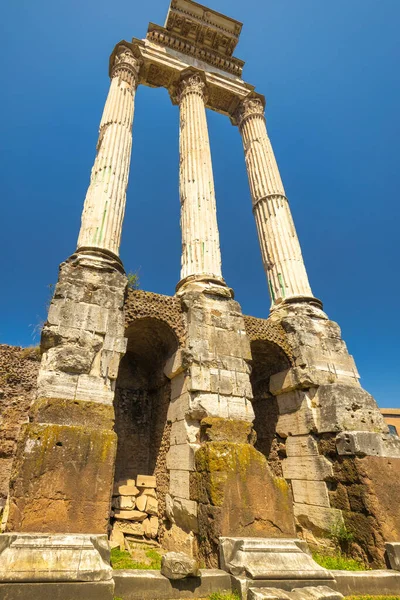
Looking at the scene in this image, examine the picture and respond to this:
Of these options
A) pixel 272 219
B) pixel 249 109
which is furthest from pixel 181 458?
pixel 249 109

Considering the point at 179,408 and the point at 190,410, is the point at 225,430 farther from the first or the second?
the point at 179,408

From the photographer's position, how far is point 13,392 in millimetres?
8539

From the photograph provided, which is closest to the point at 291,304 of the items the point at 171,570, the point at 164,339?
the point at 164,339

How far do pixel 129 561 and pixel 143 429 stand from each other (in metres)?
3.50

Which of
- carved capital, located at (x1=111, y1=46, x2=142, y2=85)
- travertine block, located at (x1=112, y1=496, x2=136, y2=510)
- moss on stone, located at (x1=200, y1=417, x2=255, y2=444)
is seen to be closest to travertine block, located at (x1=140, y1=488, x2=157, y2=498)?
travertine block, located at (x1=112, y1=496, x2=136, y2=510)

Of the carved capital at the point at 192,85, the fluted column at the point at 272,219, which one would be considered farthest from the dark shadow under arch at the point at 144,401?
the carved capital at the point at 192,85

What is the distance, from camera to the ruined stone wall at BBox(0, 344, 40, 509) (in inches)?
320

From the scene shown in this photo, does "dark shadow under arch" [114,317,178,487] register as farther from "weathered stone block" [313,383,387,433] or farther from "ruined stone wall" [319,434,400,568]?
"ruined stone wall" [319,434,400,568]

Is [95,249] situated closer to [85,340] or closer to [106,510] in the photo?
[85,340]

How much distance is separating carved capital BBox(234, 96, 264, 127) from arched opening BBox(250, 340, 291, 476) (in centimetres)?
914

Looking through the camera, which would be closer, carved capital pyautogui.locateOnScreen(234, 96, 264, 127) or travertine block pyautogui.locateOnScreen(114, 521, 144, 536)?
travertine block pyautogui.locateOnScreen(114, 521, 144, 536)

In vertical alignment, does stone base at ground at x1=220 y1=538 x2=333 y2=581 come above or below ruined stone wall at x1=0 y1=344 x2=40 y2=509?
below

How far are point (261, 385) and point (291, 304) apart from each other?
7.18 feet

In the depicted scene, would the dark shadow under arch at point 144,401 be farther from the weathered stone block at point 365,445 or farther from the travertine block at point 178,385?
the weathered stone block at point 365,445
